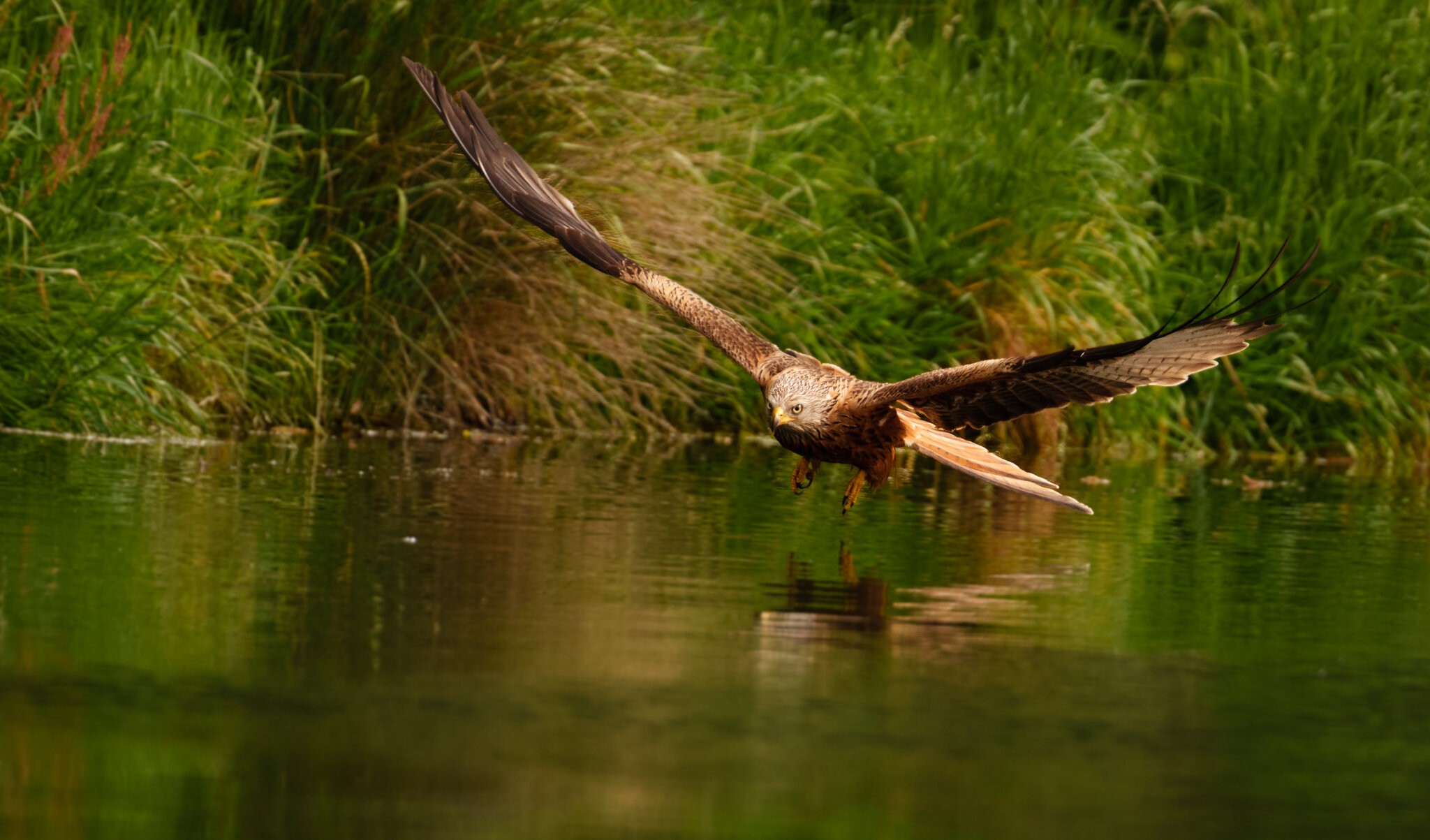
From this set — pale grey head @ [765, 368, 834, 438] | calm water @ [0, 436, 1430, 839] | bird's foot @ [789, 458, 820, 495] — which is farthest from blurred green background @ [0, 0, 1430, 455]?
pale grey head @ [765, 368, 834, 438]

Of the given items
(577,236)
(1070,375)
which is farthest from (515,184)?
(1070,375)

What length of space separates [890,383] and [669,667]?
277 centimetres

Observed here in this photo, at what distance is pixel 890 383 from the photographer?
743 cm

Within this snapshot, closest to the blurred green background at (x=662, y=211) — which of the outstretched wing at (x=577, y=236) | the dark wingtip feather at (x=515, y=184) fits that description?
the dark wingtip feather at (x=515, y=184)

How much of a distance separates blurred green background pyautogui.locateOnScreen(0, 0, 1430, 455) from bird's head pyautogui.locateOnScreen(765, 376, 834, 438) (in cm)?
227

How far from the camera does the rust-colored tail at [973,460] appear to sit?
639 cm

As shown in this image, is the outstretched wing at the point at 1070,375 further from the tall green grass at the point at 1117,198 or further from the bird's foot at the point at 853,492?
the tall green grass at the point at 1117,198

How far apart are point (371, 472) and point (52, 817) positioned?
5.89 m

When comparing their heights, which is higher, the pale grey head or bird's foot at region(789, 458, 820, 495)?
the pale grey head

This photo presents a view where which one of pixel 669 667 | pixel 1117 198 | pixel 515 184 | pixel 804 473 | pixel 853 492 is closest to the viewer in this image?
pixel 669 667

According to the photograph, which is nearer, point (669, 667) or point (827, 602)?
point (669, 667)

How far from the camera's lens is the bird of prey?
6.32 meters

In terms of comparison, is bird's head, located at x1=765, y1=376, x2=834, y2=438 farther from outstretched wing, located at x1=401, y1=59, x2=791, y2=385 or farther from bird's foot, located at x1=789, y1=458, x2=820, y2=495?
bird's foot, located at x1=789, y1=458, x2=820, y2=495

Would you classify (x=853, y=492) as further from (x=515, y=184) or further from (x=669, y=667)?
(x=669, y=667)
